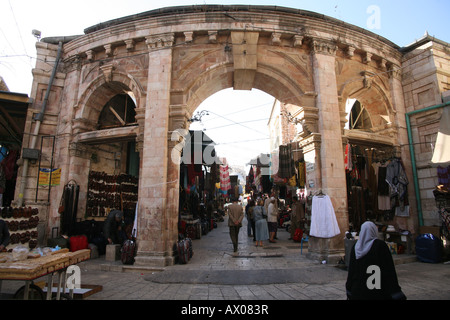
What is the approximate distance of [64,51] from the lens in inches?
357

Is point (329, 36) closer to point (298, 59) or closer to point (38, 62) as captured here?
point (298, 59)

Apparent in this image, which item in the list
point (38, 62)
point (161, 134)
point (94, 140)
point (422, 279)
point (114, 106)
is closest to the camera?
point (422, 279)

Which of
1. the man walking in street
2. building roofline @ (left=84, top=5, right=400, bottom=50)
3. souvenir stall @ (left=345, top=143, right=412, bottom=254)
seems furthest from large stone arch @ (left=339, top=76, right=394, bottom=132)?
the man walking in street

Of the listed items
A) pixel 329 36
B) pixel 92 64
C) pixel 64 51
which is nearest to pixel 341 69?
pixel 329 36

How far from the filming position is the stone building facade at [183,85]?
707cm

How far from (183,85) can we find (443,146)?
7.99 metres

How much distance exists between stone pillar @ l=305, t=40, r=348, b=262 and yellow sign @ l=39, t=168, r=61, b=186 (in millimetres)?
8111

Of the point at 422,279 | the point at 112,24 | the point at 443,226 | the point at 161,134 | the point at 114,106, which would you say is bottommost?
the point at 422,279

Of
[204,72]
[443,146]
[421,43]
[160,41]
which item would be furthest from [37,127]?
[421,43]

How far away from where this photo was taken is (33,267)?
3.25 metres

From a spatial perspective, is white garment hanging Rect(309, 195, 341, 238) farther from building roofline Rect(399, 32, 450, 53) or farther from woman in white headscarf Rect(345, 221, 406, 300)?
building roofline Rect(399, 32, 450, 53)

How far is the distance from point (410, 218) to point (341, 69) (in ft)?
18.0

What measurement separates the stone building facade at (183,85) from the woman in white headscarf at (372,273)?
163 inches

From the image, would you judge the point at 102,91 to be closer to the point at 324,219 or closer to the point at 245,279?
the point at 245,279
